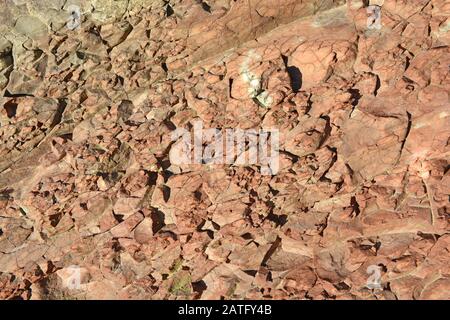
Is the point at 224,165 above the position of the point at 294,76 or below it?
below

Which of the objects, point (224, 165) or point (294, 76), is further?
point (294, 76)

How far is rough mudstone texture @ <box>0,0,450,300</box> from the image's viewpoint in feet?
18.5

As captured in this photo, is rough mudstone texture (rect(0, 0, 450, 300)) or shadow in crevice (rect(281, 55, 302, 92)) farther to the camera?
shadow in crevice (rect(281, 55, 302, 92))

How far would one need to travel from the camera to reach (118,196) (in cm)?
637

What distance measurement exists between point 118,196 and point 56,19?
9.75ft

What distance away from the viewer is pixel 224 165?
6309 millimetres

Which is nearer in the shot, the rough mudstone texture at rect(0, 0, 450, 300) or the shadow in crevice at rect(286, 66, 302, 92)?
the rough mudstone texture at rect(0, 0, 450, 300)

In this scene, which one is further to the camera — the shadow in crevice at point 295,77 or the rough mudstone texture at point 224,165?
the shadow in crevice at point 295,77

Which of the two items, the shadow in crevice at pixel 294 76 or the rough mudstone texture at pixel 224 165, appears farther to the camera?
the shadow in crevice at pixel 294 76

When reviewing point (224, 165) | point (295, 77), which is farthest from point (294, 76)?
point (224, 165)

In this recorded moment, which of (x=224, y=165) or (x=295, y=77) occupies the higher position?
(x=295, y=77)

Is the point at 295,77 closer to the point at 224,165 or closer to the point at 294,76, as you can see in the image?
the point at 294,76

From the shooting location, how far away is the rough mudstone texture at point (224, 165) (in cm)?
563

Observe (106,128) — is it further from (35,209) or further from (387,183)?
(387,183)
